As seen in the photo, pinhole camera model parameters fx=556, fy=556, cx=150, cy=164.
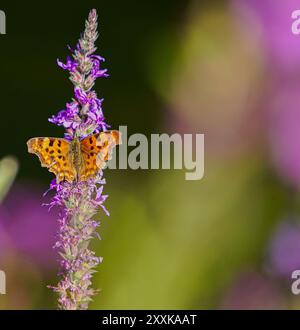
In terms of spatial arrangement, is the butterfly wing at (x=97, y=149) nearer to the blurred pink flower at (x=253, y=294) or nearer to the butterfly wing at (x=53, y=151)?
the butterfly wing at (x=53, y=151)

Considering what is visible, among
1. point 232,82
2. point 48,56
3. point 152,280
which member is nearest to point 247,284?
point 152,280

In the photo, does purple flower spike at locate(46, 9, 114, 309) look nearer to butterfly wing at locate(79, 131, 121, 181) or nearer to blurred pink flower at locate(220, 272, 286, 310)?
butterfly wing at locate(79, 131, 121, 181)

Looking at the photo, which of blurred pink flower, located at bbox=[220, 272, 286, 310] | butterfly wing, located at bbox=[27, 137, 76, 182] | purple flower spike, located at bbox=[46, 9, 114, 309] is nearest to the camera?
purple flower spike, located at bbox=[46, 9, 114, 309]

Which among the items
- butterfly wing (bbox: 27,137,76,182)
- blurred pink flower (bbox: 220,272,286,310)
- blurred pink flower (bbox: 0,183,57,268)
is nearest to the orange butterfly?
butterfly wing (bbox: 27,137,76,182)

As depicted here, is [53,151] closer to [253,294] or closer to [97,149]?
[97,149]
